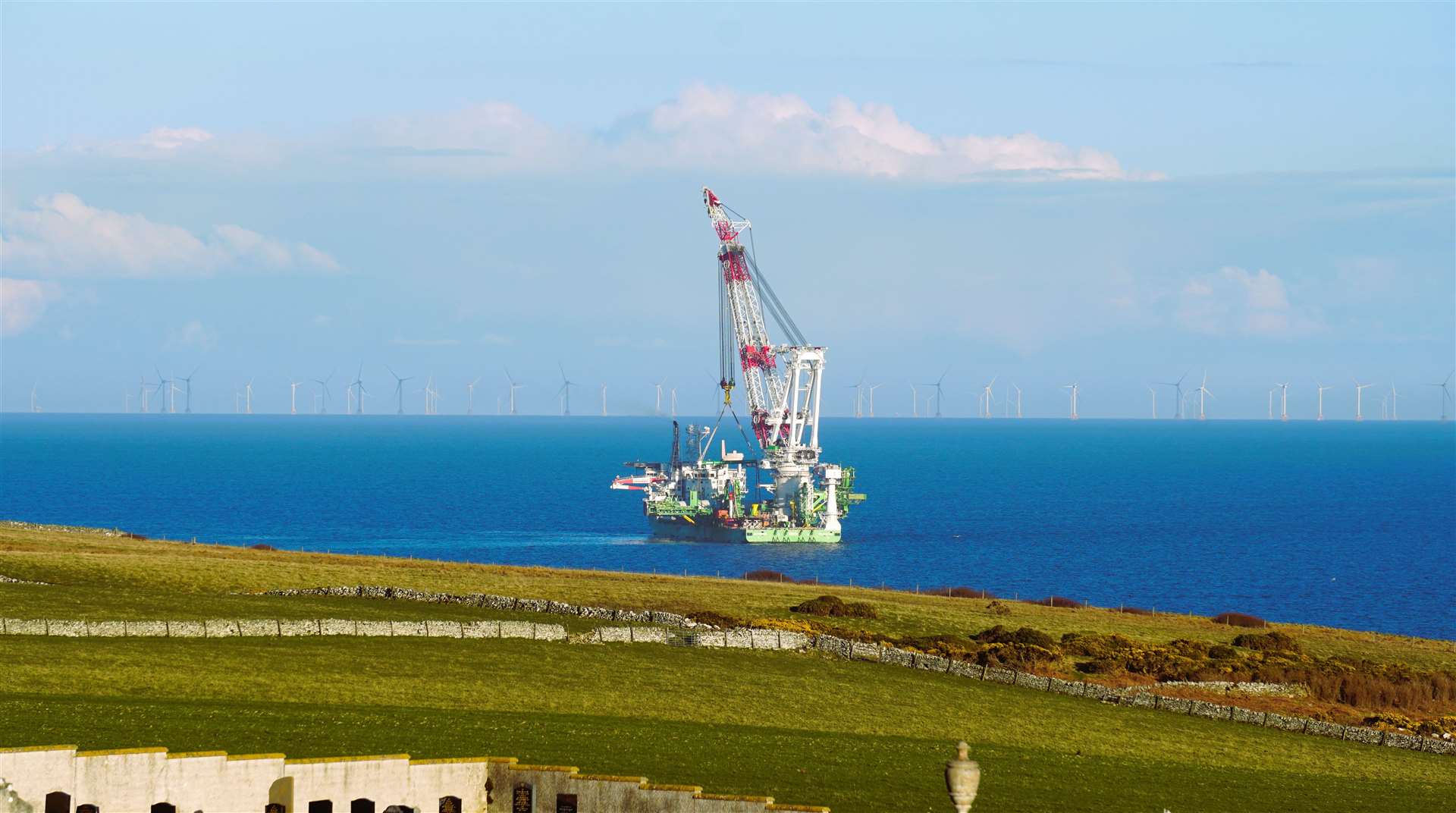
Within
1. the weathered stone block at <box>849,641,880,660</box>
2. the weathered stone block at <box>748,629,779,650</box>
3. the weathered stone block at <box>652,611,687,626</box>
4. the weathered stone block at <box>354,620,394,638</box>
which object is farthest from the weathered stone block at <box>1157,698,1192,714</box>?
the weathered stone block at <box>354,620,394,638</box>

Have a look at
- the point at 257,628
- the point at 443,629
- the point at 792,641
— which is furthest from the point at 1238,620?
the point at 257,628

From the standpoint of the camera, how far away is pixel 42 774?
94.2ft

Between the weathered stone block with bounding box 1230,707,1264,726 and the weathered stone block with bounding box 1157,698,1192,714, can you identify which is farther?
the weathered stone block with bounding box 1157,698,1192,714

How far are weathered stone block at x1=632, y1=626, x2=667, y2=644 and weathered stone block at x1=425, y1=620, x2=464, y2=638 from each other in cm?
639

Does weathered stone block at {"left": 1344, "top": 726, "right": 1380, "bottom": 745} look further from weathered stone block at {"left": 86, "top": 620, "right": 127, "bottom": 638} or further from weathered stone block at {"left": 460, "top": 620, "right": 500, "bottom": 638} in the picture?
weathered stone block at {"left": 86, "top": 620, "right": 127, "bottom": 638}

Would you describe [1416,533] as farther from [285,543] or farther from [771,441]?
[285,543]

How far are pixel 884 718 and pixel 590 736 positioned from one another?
1174 cm

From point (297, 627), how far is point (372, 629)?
2.60m

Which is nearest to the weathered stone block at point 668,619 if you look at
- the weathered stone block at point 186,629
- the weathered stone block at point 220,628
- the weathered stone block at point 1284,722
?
the weathered stone block at point 220,628

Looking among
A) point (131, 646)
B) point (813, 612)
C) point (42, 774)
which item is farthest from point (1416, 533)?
point (42, 774)

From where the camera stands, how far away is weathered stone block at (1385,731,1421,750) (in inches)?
2104

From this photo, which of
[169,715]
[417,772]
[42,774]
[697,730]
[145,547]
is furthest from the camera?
[145,547]

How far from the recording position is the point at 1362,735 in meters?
53.7

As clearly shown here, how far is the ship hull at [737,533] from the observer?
17400cm
